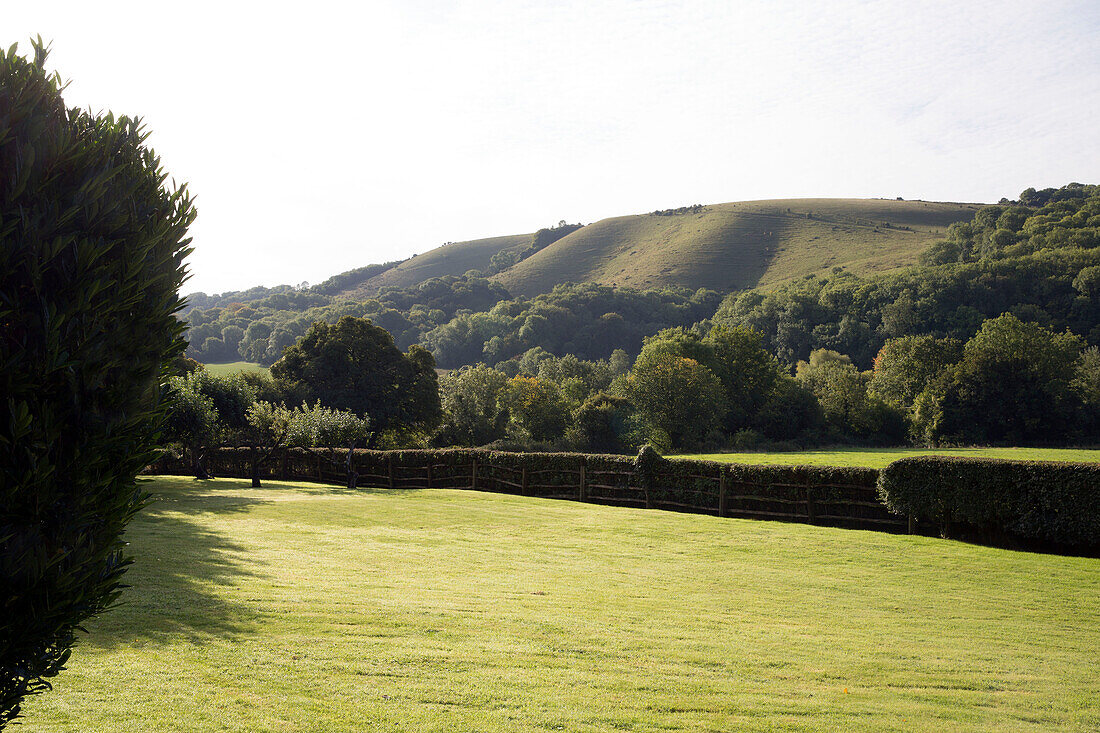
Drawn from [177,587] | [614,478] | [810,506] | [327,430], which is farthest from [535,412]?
[177,587]

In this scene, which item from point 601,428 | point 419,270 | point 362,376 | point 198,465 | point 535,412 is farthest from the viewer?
point 419,270

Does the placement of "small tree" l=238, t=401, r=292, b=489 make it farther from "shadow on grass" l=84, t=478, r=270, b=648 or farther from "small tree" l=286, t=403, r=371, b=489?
"shadow on grass" l=84, t=478, r=270, b=648

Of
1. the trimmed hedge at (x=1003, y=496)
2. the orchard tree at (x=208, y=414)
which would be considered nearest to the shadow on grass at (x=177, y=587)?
the orchard tree at (x=208, y=414)

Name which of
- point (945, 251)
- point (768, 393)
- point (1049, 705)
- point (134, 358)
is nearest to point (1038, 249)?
point (945, 251)

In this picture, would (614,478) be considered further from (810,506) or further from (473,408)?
(473,408)

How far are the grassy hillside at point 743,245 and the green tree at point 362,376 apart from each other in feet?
308

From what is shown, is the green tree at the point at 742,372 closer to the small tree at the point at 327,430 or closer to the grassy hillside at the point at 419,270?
the small tree at the point at 327,430

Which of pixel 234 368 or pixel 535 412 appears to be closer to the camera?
pixel 535 412

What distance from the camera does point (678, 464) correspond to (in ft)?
90.0

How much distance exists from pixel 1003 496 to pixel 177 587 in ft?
66.2

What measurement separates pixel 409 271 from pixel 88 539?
18887cm

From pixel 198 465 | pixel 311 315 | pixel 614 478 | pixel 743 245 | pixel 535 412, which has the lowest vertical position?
pixel 198 465

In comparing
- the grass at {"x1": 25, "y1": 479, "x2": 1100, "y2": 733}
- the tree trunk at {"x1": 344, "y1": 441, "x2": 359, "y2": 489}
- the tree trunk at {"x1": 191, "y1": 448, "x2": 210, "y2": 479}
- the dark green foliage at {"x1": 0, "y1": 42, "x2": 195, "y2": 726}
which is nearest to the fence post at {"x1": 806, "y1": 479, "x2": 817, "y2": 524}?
the grass at {"x1": 25, "y1": 479, "x2": 1100, "y2": 733}

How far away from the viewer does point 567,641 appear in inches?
325
